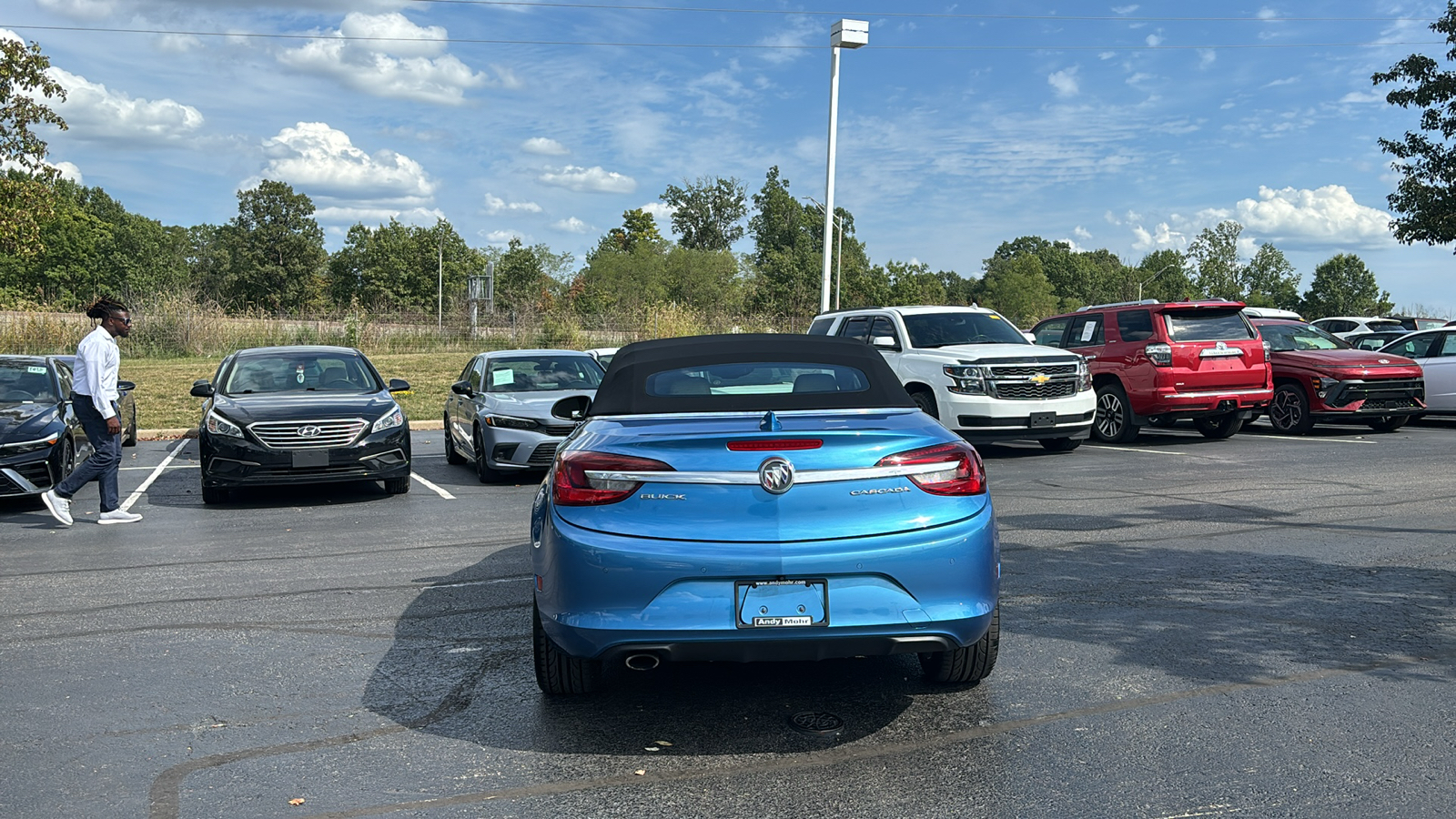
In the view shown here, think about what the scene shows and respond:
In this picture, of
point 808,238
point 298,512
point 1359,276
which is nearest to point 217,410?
point 298,512

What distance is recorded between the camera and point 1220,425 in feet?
54.2

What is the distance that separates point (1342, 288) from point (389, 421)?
11198 cm

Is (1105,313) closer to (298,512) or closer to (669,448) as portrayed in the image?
(298,512)

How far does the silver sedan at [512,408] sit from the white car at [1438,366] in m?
12.8

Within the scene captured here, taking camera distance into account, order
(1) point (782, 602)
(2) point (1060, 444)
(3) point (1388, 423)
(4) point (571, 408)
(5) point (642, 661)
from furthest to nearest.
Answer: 1. (3) point (1388, 423)
2. (2) point (1060, 444)
3. (4) point (571, 408)
4. (5) point (642, 661)
5. (1) point (782, 602)

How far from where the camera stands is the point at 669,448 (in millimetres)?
4266

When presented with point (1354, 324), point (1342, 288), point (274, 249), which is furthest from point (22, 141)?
point (1342, 288)

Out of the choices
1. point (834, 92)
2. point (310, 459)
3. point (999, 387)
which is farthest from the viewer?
point (834, 92)

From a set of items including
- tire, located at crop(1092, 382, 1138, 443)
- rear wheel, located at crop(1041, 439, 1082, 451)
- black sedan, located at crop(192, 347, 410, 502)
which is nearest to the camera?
black sedan, located at crop(192, 347, 410, 502)

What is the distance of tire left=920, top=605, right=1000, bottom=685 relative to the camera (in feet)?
15.6

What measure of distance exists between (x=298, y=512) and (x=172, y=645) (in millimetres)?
4992

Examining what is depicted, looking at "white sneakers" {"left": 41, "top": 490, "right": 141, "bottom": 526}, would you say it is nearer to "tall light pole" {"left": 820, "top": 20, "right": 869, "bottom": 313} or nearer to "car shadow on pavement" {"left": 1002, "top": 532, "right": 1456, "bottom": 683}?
"car shadow on pavement" {"left": 1002, "top": 532, "right": 1456, "bottom": 683}

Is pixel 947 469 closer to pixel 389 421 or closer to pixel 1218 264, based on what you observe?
pixel 389 421

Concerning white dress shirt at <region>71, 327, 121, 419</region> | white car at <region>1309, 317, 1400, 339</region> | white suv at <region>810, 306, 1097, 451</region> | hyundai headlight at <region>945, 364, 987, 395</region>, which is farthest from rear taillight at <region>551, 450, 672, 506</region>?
white car at <region>1309, 317, 1400, 339</region>
